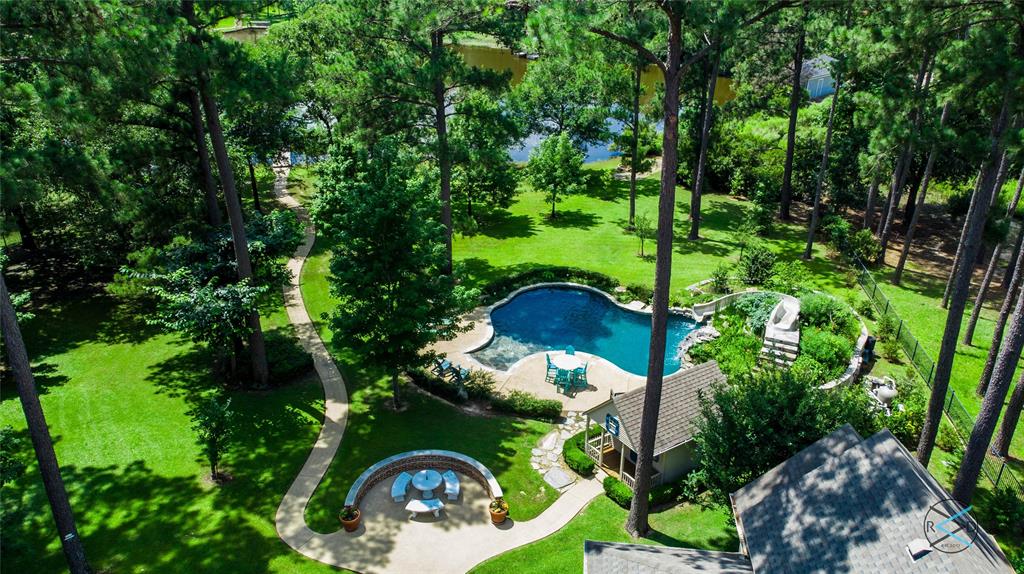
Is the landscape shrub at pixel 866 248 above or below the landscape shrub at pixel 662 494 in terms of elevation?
above

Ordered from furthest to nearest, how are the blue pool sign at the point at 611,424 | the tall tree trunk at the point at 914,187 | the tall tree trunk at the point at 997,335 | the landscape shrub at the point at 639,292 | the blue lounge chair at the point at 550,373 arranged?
1. the tall tree trunk at the point at 914,187
2. the landscape shrub at the point at 639,292
3. the blue lounge chair at the point at 550,373
4. the tall tree trunk at the point at 997,335
5. the blue pool sign at the point at 611,424

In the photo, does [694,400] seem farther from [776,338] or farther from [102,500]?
[102,500]

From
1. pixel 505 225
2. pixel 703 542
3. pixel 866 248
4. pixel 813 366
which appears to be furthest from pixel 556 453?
pixel 866 248

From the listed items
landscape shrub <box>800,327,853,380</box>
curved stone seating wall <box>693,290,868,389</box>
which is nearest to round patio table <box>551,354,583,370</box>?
curved stone seating wall <box>693,290,868,389</box>

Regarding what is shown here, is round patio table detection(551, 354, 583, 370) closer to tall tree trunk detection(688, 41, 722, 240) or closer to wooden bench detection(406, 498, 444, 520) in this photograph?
wooden bench detection(406, 498, 444, 520)

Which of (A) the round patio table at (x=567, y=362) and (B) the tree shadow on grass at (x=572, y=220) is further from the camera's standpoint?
(B) the tree shadow on grass at (x=572, y=220)

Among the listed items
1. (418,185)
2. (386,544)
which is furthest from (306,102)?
(386,544)

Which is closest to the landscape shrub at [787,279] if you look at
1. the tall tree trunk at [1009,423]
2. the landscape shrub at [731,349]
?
the landscape shrub at [731,349]

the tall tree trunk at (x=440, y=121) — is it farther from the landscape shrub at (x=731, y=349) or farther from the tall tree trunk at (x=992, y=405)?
the tall tree trunk at (x=992, y=405)
